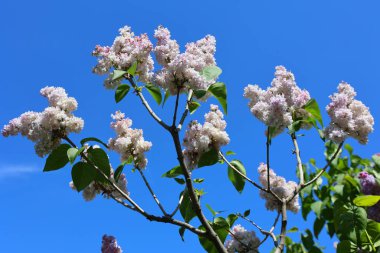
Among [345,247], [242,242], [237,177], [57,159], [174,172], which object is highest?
[57,159]

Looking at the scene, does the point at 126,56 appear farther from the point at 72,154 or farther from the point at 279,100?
the point at 279,100

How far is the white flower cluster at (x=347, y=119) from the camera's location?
251 centimetres

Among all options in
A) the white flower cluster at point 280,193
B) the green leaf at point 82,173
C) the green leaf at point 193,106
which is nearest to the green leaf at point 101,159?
the green leaf at point 82,173

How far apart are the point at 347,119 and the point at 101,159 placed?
140 centimetres

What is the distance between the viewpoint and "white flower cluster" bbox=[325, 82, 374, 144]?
2.51m

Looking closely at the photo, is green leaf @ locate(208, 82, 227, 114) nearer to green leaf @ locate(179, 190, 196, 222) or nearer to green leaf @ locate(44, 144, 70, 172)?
green leaf @ locate(179, 190, 196, 222)

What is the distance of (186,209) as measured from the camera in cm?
249

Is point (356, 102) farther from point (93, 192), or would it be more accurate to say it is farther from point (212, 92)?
point (93, 192)

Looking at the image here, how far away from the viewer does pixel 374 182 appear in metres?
4.16

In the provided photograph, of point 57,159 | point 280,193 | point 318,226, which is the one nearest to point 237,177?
point 280,193

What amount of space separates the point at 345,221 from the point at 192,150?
3.73ft

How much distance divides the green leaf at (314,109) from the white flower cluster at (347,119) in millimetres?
78

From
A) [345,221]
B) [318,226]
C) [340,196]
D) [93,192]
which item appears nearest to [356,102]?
[345,221]

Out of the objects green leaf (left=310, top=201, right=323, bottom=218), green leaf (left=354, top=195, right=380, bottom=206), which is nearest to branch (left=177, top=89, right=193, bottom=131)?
green leaf (left=354, top=195, right=380, bottom=206)
